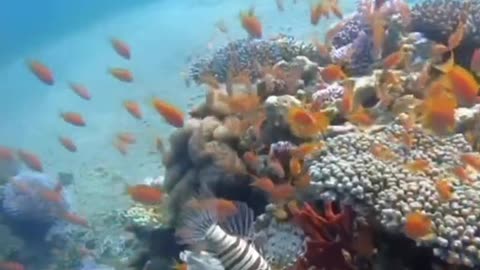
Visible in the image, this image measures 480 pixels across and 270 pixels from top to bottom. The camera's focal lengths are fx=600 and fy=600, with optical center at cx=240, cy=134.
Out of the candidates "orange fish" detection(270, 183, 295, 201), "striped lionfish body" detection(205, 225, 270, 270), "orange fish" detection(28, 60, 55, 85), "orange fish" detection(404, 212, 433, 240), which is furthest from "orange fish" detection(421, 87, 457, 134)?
Result: "orange fish" detection(28, 60, 55, 85)

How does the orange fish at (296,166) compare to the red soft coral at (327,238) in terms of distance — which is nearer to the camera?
the red soft coral at (327,238)

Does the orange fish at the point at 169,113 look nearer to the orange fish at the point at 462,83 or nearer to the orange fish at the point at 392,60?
the orange fish at the point at 392,60

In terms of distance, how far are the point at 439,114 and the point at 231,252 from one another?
148 centimetres

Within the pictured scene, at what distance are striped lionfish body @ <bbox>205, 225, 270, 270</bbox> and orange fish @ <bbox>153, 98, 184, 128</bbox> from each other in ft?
10.0

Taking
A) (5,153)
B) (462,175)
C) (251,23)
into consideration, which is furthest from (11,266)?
(462,175)

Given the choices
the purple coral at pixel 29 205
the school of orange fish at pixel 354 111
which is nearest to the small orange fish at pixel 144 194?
the school of orange fish at pixel 354 111

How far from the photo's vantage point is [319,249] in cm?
370

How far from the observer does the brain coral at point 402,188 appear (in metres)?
3.24

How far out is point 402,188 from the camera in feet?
11.6

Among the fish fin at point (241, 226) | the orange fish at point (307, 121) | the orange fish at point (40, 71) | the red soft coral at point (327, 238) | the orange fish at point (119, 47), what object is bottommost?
the red soft coral at point (327, 238)

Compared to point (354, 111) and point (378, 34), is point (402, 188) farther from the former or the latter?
point (378, 34)

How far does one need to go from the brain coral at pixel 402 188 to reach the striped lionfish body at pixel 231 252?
30.9 inches

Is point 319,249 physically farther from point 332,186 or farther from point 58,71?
point 58,71

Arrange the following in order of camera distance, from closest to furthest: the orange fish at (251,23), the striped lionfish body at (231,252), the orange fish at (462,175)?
1. the striped lionfish body at (231,252)
2. the orange fish at (462,175)
3. the orange fish at (251,23)
